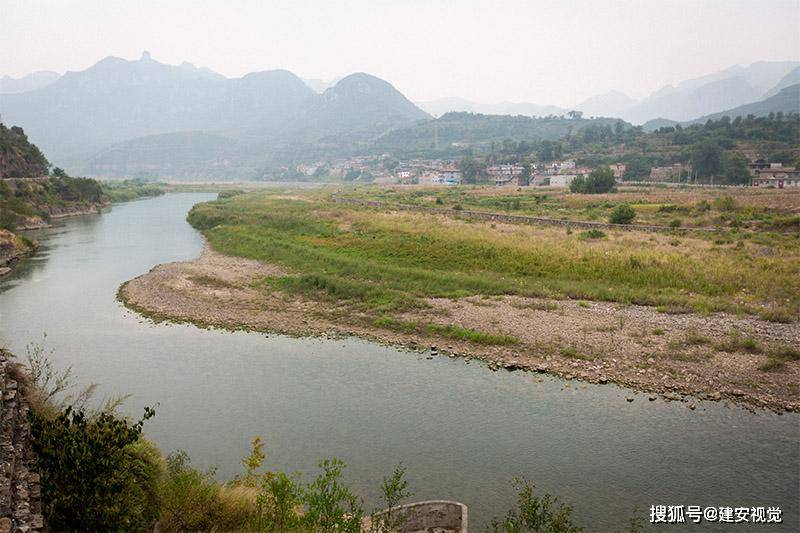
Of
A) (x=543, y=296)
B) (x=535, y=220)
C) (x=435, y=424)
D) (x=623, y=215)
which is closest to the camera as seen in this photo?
(x=435, y=424)

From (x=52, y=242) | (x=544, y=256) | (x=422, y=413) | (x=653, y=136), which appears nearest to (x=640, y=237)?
(x=544, y=256)

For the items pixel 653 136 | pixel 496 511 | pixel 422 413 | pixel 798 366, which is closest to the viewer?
pixel 496 511

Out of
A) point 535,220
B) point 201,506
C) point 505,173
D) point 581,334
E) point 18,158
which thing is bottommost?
point 581,334

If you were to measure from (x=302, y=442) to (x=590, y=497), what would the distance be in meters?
7.25

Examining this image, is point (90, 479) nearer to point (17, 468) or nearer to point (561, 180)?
point (17, 468)

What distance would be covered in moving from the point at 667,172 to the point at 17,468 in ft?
398

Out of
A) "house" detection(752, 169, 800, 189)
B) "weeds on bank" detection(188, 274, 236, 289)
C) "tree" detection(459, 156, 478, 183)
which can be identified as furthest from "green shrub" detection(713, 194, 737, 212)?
"tree" detection(459, 156, 478, 183)

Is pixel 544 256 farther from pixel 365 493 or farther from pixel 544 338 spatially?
pixel 365 493

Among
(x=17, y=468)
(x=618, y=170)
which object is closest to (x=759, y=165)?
(x=618, y=170)

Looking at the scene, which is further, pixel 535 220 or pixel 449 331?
pixel 535 220

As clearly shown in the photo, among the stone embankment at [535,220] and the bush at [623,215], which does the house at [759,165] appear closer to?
the bush at [623,215]

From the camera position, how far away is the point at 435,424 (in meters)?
14.9

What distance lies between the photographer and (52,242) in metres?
52.1

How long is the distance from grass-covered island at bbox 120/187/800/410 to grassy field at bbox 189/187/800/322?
0.36 feet
